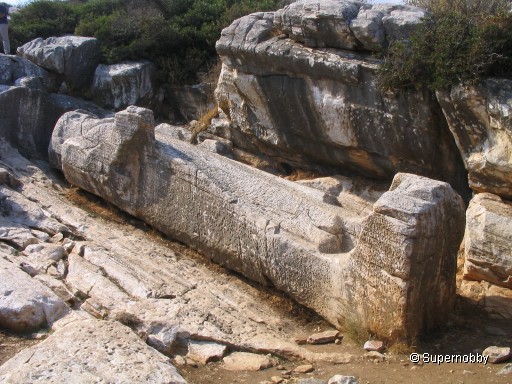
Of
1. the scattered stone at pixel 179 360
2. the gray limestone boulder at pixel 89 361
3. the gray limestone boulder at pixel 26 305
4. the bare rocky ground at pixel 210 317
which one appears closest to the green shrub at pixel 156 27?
the bare rocky ground at pixel 210 317

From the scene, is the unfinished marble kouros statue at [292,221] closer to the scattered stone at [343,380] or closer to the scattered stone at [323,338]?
the scattered stone at [323,338]

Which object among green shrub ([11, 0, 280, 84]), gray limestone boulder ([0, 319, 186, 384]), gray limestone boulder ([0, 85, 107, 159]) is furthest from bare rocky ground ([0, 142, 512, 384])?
green shrub ([11, 0, 280, 84])

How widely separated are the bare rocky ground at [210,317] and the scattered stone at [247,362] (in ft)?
0.18

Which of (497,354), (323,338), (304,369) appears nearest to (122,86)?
(323,338)

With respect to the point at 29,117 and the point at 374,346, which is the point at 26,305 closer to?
the point at 374,346

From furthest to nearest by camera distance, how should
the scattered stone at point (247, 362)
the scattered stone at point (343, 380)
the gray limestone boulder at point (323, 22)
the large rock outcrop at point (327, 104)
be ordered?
the gray limestone boulder at point (323, 22)
the large rock outcrop at point (327, 104)
the scattered stone at point (247, 362)
the scattered stone at point (343, 380)

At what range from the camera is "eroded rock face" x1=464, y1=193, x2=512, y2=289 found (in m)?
6.76

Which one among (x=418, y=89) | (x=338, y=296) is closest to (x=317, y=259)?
(x=338, y=296)

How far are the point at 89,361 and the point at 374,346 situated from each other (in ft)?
8.22

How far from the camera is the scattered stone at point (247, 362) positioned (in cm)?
577

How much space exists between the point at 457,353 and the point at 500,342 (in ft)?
1.58

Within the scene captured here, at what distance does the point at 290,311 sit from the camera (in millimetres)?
6871

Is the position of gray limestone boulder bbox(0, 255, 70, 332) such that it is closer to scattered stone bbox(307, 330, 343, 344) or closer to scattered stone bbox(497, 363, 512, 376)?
scattered stone bbox(307, 330, 343, 344)

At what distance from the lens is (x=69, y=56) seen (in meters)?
12.2
